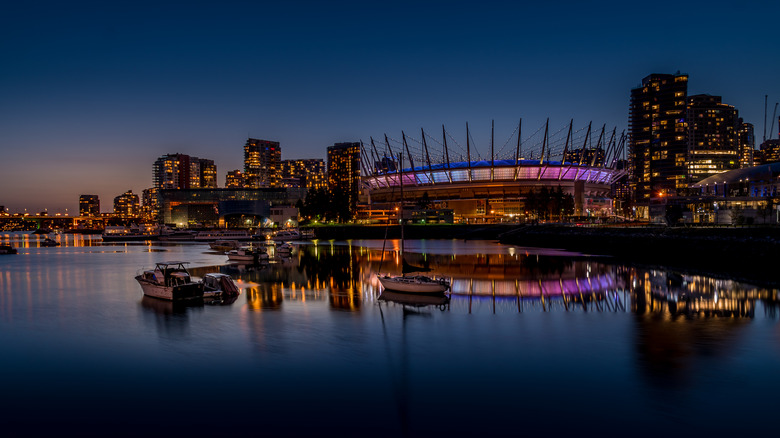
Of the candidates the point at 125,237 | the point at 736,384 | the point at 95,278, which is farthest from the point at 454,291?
the point at 125,237

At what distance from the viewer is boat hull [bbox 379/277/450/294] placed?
35.8m

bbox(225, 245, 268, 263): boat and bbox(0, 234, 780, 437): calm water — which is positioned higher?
bbox(225, 245, 268, 263): boat

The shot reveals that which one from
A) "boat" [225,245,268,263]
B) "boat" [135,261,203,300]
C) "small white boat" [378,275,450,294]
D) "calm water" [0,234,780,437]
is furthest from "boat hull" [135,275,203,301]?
"boat" [225,245,268,263]

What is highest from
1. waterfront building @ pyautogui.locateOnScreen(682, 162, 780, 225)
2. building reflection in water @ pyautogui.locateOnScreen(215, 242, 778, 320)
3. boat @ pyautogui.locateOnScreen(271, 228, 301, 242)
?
waterfront building @ pyautogui.locateOnScreen(682, 162, 780, 225)

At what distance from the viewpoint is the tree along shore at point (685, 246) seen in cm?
4975

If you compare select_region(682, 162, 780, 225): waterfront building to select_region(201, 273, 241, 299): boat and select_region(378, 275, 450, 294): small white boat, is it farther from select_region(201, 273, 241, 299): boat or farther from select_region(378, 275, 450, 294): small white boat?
select_region(201, 273, 241, 299): boat

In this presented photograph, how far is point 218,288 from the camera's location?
37062mm

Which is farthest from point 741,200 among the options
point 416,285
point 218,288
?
point 218,288

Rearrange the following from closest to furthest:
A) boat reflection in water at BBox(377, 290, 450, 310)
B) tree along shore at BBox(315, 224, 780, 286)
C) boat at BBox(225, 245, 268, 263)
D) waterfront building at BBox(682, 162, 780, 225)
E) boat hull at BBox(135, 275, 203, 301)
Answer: boat reflection in water at BBox(377, 290, 450, 310), boat hull at BBox(135, 275, 203, 301), tree along shore at BBox(315, 224, 780, 286), boat at BBox(225, 245, 268, 263), waterfront building at BBox(682, 162, 780, 225)

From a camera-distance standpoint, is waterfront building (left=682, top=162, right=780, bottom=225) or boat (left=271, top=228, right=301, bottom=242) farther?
boat (left=271, top=228, right=301, bottom=242)

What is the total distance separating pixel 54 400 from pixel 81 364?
446 centimetres

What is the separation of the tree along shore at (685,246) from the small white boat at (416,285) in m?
14.4

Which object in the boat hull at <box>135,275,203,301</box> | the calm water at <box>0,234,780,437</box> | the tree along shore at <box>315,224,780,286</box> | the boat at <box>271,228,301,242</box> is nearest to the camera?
the calm water at <box>0,234,780,437</box>

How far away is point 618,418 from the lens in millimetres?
15188
